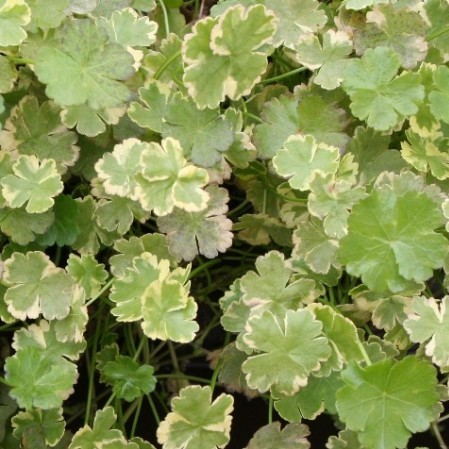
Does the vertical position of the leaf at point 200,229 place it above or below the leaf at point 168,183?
below

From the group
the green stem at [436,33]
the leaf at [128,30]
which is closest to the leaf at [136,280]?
the leaf at [128,30]

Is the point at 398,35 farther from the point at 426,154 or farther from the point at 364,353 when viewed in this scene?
the point at 364,353

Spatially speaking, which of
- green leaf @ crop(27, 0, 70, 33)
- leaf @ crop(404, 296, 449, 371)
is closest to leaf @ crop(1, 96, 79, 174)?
green leaf @ crop(27, 0, 70, 33)

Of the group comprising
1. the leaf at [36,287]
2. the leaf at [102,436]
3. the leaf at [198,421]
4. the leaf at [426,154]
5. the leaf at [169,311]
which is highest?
the leaf at [426,154]

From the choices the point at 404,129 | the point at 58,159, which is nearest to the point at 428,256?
the point at 404,129

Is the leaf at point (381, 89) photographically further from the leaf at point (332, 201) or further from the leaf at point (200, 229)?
the leaf at point (200, 229)

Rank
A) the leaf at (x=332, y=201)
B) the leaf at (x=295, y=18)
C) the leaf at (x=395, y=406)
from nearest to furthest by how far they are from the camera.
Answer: the leaf at (x=395, y=406)
the leaf at (x=332, y=201)
the leaf at (x=295, y=18)

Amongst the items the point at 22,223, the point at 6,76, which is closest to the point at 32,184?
the point at 22,223

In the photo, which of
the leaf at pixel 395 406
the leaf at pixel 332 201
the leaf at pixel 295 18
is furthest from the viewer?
the leaf at pixel 295 18
